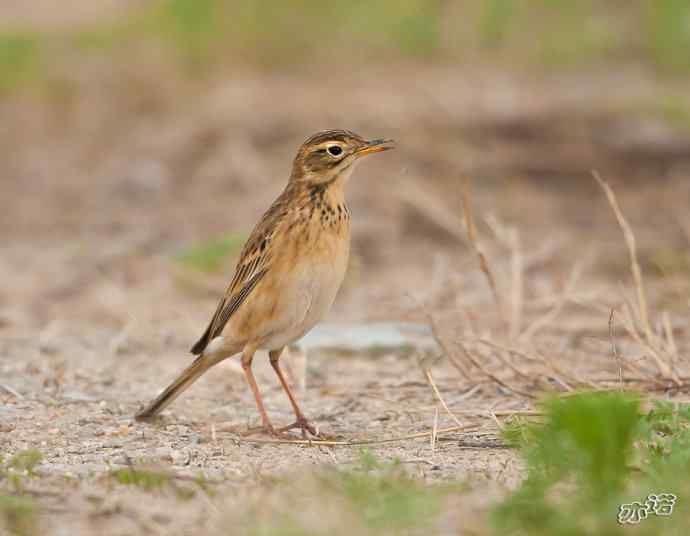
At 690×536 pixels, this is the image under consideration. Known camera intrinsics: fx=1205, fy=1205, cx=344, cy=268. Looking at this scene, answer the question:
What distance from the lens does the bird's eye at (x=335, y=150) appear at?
5.81m

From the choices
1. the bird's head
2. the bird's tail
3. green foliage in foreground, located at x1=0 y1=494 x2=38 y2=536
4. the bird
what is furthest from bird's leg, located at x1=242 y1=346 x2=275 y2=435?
green foliage in foreground, located at x1=0 y1=494 x2=38 y2=536

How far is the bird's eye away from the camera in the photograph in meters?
5.81

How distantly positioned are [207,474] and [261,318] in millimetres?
1354

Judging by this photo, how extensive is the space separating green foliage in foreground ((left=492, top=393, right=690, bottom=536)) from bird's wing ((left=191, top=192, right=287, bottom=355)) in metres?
2.15

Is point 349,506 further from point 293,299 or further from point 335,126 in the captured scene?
point 335,126

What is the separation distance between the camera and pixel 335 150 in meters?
5.82

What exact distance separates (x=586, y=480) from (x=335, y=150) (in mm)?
2706

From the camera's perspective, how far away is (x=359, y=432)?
549cm

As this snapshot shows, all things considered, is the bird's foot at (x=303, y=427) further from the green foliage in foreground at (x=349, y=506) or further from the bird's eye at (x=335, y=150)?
the green foliage in foreground at (x=349, y=506)

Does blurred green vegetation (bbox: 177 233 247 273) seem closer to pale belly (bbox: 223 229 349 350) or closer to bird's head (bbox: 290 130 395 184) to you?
bird's head (bbox: 290 130 395 184)

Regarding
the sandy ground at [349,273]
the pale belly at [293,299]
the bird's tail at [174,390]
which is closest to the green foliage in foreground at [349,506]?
the sandy ground at [349,273]

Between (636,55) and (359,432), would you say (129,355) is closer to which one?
(359,432)

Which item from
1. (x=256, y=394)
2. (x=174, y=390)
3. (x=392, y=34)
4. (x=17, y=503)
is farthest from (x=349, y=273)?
(x=17, y=503)

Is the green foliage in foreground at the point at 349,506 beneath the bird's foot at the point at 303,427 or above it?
above
